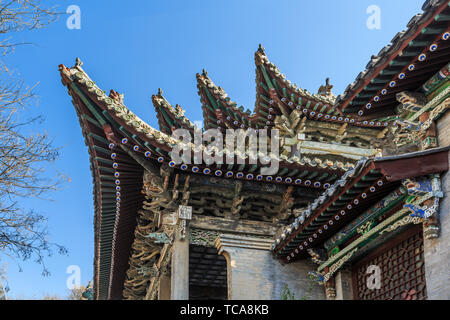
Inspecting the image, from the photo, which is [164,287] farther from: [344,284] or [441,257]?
[441,257]

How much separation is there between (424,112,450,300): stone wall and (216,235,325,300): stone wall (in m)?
3.34

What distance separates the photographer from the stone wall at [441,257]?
21.9 ft

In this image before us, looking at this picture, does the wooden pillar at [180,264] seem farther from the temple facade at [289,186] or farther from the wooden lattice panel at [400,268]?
the wooden lattice panel at [400,268]

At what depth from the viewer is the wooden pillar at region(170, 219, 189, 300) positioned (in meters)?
9.96

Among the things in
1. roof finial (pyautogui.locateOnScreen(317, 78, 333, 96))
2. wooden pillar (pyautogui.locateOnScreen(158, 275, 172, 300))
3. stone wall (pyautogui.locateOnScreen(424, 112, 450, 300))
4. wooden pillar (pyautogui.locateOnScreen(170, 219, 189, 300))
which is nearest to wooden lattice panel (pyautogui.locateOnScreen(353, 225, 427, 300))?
stone wall (pyautogui.locateOnScreen(424, 112, 450, 300))

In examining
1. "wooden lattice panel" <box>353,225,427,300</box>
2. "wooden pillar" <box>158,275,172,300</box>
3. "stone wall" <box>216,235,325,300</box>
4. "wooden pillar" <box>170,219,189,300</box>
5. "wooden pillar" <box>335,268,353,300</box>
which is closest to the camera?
"wooden lattice panel" <box>353,225,427,300</box>

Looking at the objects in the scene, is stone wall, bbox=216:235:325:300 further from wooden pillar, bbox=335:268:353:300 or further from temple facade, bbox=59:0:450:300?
wooden pillar, bbox=335:268:353:300

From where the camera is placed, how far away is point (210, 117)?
14766 millimetres

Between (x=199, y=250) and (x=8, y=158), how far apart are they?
5235mm

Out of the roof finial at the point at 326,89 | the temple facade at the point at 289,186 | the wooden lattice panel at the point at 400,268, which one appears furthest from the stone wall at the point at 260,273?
the roof finial at the point at 326,89

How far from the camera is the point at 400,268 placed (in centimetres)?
798

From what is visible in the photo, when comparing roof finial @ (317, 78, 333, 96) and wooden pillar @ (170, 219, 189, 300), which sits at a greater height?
roof finial @ (317, 78, 333, 96)

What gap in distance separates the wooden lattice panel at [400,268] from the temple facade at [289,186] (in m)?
0.02
